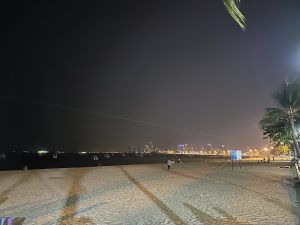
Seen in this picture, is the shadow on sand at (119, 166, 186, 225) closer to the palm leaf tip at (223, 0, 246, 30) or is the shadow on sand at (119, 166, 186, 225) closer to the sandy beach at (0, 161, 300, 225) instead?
the sandy beach at (0, 161, 300, 225)

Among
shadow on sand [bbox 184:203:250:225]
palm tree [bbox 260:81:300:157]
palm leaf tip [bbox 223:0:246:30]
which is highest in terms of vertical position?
palm tree [bbox 260:81:300:157]

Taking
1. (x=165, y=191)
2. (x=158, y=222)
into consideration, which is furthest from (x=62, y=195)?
(x=158, y=222)

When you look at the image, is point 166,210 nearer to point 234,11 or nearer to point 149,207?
point 149,207

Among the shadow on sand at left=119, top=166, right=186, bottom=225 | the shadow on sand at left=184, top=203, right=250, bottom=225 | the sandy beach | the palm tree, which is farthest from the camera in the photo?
the palm tree

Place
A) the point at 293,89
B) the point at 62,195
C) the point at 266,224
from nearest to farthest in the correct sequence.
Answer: the point at 266,224 → the point at 62,195 → the point at 293,89

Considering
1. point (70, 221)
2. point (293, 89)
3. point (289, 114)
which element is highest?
point (293, 89)

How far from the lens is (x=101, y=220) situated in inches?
509

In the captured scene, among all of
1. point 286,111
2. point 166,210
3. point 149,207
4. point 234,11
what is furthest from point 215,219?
point 286,111

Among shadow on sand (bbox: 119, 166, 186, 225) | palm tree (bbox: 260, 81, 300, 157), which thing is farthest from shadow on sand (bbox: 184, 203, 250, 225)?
palm tree (bbox: 260, 81, 300, 157)

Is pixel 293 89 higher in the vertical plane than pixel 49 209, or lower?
higher

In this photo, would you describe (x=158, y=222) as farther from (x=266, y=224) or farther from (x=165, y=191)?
(x=165, y=191)

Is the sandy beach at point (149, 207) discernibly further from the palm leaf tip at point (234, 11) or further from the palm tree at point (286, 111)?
the palm tree at point (286, 111)

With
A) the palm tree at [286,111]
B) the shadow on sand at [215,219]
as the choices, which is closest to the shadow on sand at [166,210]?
the shadow on sand at [215,219]

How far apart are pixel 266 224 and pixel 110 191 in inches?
464
